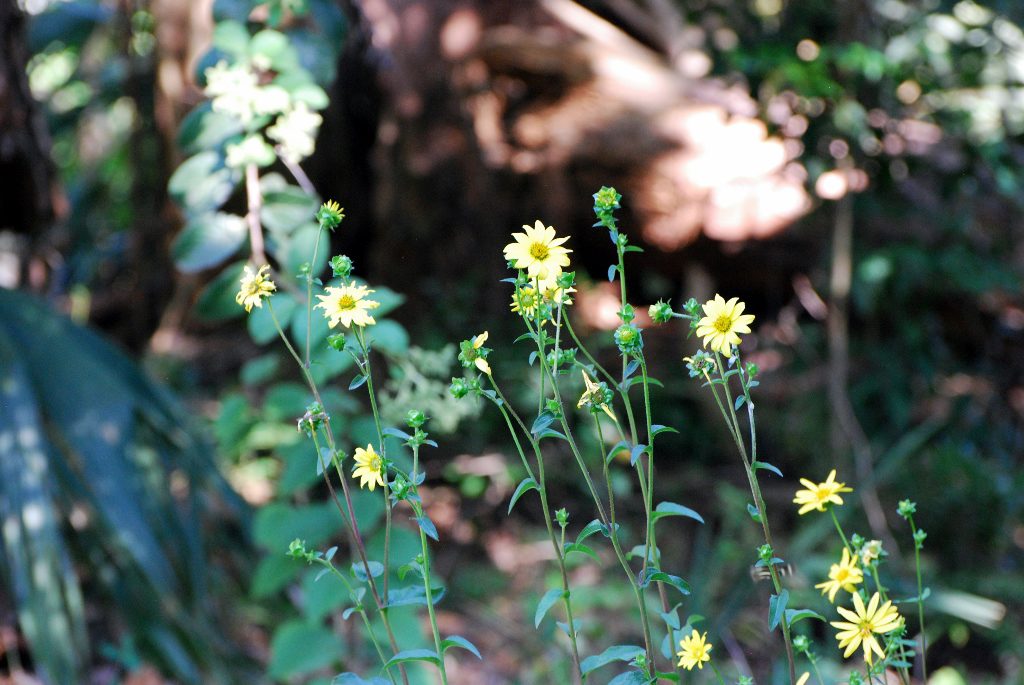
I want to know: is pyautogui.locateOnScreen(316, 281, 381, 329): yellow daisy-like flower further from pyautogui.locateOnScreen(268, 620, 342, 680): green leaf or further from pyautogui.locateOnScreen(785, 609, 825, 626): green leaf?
pyautogui.locateOnScreen(268, 620, 342, 680): green leaf

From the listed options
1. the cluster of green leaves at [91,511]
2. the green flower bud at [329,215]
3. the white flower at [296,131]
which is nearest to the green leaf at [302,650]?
the cluster of green leaves at [91,511]

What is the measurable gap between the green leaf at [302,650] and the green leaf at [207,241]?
2.07ft

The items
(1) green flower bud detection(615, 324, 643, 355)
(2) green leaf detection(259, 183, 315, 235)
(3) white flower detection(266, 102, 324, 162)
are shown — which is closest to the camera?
(1) green flower bud detection(615, 324, 643, 355)

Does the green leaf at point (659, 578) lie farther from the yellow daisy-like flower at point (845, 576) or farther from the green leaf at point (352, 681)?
the green leaf at point (352, 681)

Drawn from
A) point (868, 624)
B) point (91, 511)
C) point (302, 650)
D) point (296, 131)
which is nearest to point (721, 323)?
point (868, 624)

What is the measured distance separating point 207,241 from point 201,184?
0.28 feet

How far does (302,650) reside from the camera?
5.58ft

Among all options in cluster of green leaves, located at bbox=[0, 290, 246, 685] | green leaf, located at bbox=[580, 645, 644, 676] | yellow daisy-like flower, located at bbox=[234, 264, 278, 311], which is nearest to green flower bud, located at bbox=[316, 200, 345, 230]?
yellow daisy-like flower, located at bbox=[234, 264, 278, 311]

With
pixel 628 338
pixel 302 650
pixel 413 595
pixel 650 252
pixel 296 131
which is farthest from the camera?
pixel 650 252

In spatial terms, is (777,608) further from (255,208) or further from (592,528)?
(255,208)

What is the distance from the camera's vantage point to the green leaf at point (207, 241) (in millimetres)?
1521

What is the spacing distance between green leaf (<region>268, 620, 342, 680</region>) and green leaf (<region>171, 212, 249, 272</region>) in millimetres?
631

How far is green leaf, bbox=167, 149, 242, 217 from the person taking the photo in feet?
4.98

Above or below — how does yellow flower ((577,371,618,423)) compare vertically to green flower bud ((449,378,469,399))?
below
